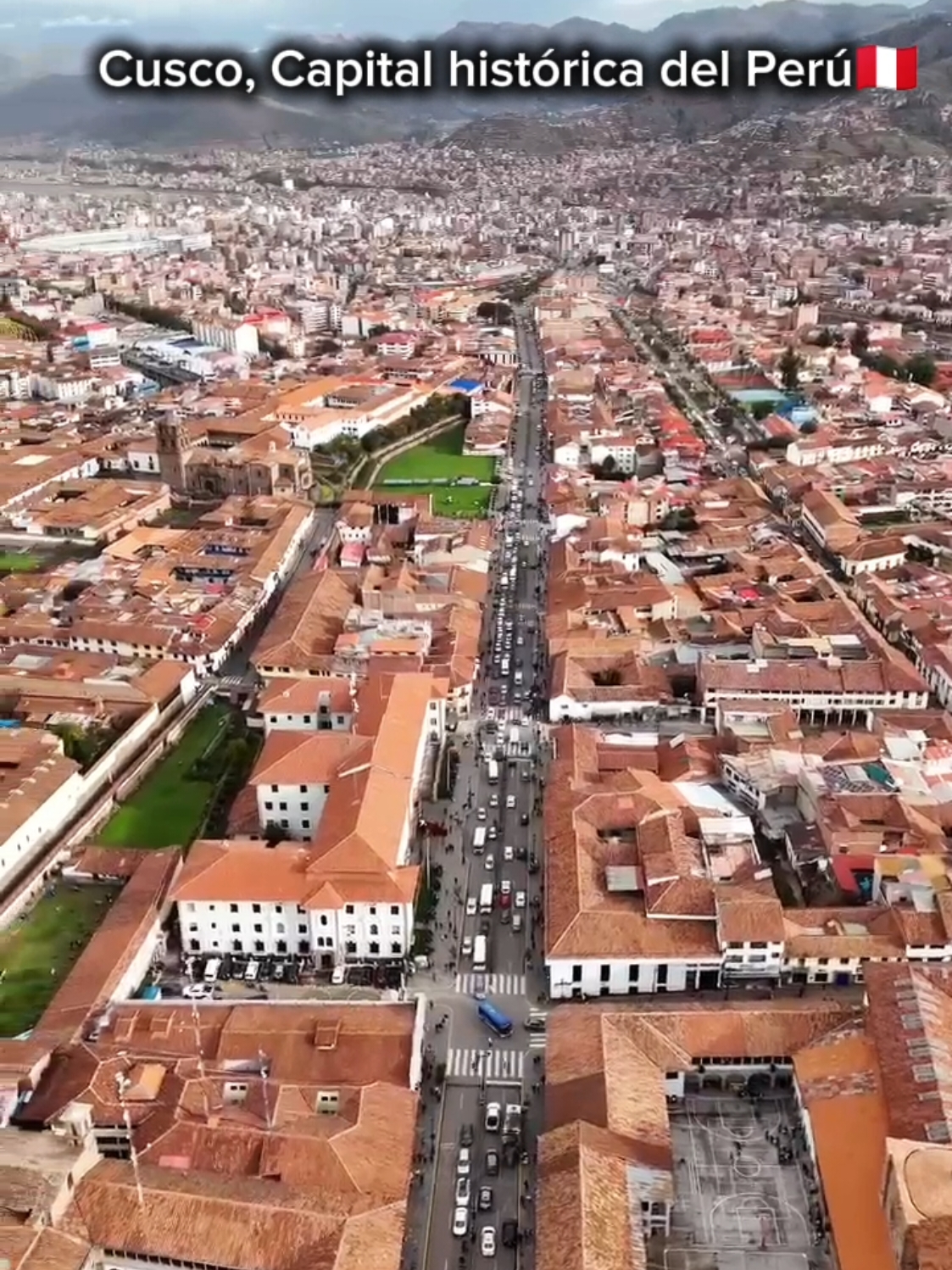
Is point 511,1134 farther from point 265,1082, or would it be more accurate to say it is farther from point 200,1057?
point 200,1057

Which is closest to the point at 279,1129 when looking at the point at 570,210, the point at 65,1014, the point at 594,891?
the point at 65,1014

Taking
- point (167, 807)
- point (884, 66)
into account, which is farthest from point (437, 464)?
point (167, 807)

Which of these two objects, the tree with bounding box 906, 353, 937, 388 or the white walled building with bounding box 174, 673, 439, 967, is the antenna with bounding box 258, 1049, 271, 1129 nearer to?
the white walled building with bounding box 174, 673, 439, 967

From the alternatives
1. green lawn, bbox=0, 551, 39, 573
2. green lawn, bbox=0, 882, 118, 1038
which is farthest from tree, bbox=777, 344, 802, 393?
green lawn, bbox=0, 882, 118, 1038

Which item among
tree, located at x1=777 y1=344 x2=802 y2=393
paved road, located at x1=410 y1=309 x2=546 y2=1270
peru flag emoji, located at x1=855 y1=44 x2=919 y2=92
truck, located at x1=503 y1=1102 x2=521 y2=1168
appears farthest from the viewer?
tree, located at x1=777 y1=344 x2=802 y2=393

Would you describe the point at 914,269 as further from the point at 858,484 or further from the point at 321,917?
the point at 321,917

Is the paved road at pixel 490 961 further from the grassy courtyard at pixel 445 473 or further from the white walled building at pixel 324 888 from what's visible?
the grassy courtyard at pixel 445 473
